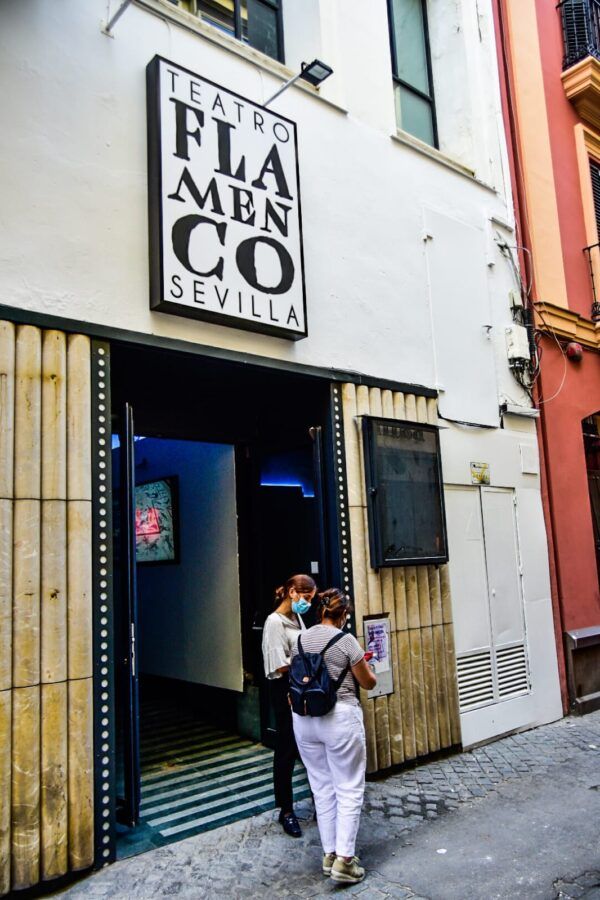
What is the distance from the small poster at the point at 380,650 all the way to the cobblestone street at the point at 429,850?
0.78 meters

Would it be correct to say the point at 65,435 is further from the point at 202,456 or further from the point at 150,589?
the point at 150,589

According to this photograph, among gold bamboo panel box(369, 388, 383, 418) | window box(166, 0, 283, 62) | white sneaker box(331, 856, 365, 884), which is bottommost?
white sneaker box(331, 856, 365, 884)

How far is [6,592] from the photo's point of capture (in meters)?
4.33

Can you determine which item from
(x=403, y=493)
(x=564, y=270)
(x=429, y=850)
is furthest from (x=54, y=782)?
(x=564, y=270)

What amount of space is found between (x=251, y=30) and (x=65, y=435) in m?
4.99

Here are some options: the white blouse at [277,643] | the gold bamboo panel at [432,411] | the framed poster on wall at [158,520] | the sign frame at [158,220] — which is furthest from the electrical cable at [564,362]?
the white blouse at [277,643]

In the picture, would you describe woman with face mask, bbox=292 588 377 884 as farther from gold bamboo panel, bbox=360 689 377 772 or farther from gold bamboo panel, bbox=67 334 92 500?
Answer: gold bamboo panel, bbox=67 334 92 500

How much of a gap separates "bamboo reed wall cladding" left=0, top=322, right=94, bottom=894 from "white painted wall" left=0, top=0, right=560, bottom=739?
54 centimetres

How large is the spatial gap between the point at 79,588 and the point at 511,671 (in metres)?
5.19

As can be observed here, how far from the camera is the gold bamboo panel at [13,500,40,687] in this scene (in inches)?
171

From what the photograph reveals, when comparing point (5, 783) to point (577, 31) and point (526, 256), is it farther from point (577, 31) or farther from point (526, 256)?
point (577, 31)

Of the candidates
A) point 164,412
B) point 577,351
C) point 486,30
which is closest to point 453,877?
point 164,412

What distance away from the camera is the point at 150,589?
9.27 metres

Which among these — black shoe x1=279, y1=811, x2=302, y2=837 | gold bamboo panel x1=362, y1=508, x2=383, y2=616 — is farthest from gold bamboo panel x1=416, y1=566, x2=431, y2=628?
black shoe x1=279, y1=811, x2=302, y2=837
